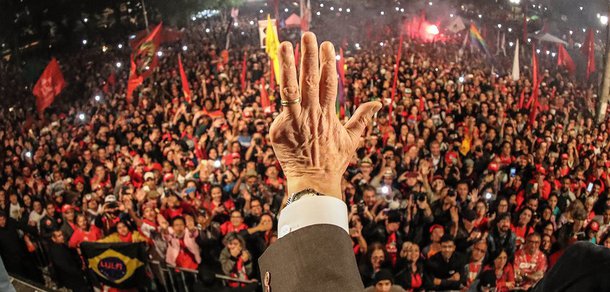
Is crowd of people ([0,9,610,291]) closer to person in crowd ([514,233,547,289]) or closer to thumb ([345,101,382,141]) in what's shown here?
person in crowd ([514,233,547,289])

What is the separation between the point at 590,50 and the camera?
7.30 metres

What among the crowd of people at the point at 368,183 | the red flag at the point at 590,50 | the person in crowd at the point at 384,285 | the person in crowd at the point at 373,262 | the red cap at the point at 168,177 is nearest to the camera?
the person in crowd at the point at 384,285

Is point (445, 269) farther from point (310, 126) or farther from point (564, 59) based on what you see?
point (564, 59)

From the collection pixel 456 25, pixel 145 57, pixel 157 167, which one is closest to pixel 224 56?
pixel 145 57

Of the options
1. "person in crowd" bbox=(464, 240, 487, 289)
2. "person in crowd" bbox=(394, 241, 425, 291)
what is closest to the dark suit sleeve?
"person in crowd" bbox=(394, 241, 425, 291)

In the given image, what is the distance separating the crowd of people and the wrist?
114 inches

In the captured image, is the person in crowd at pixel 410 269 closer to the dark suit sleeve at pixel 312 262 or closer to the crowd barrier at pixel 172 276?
the crowd barrier at pixel 172 276

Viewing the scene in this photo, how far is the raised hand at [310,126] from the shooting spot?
1176mm

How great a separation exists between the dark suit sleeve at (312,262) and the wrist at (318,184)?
0.85 feet

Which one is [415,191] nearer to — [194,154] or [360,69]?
[194,154]

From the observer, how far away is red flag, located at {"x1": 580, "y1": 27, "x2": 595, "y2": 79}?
286 inches

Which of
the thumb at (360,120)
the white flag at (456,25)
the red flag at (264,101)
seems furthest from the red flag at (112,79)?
the thumb at (360,120)

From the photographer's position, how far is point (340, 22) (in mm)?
16578

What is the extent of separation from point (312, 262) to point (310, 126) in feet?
1.55
